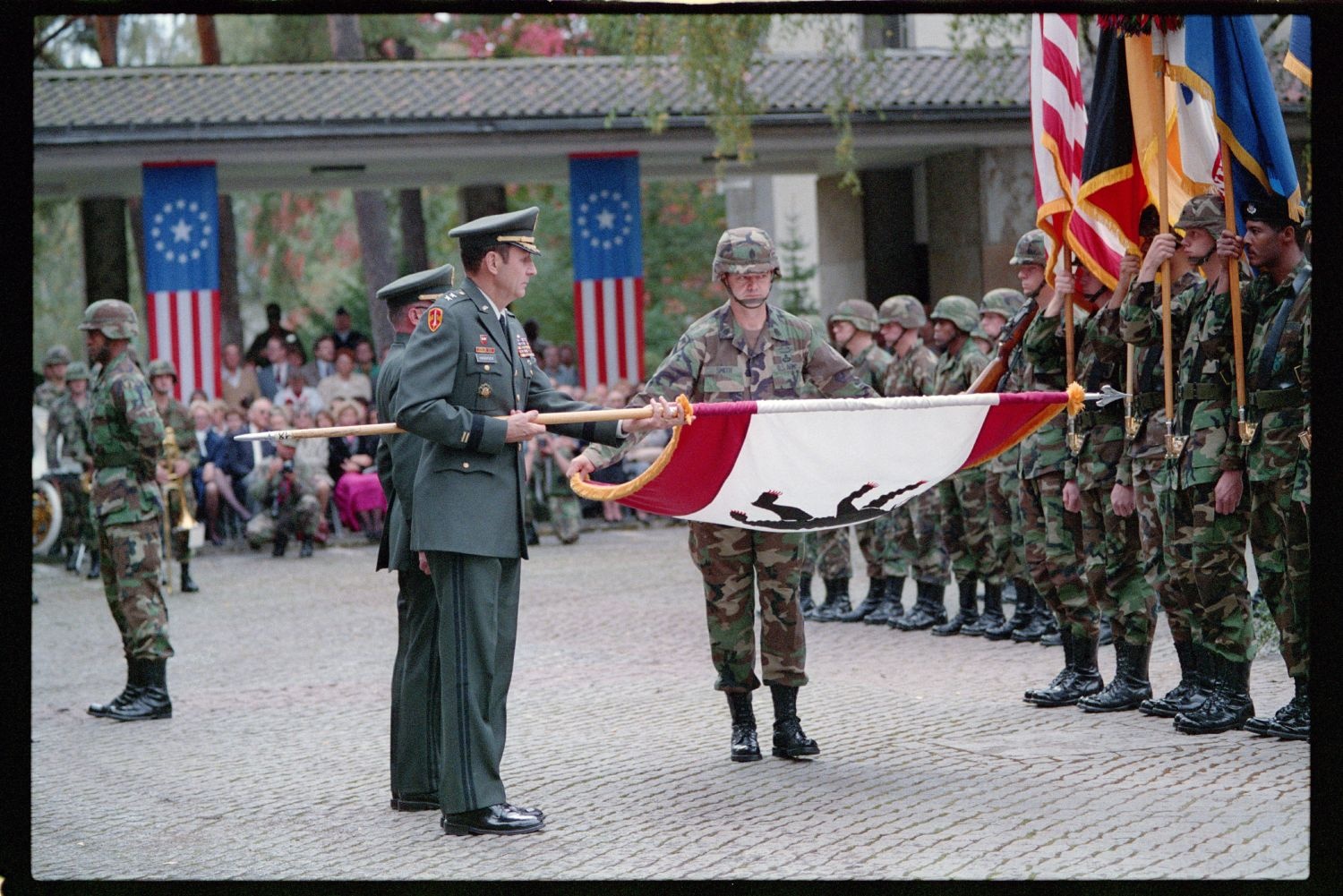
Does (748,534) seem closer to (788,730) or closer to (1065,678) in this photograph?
(788,730)

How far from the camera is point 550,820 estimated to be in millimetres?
6508

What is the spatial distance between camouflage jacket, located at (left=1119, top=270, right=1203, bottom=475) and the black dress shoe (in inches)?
134

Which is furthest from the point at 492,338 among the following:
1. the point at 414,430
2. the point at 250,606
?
the point at 250,606

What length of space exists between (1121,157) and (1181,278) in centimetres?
72

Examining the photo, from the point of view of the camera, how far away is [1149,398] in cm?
802

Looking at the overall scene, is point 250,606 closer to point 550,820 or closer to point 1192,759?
point 550,820

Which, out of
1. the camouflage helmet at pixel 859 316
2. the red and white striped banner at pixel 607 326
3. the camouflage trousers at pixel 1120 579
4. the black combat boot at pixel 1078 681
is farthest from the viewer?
the red and white striped banner at pixel 607 326

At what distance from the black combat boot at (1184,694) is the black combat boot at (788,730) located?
1.69 m

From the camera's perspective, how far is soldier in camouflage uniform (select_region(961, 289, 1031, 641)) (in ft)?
34.6

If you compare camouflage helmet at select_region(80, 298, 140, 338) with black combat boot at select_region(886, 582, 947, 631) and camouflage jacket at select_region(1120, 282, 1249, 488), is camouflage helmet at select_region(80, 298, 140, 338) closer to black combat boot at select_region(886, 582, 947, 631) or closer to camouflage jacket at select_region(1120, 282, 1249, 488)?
black combat boot at select_region(886, 582, 947, 631)

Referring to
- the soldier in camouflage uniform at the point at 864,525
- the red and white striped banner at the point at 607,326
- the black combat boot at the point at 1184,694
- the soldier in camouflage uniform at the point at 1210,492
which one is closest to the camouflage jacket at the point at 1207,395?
the soldier in camouflage uniform at the point at 1210,492

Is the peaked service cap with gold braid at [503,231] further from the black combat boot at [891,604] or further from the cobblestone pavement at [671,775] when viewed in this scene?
the black combat boot at [891,604]

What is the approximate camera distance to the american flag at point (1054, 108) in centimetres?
878

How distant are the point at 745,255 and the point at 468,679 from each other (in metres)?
2.28
